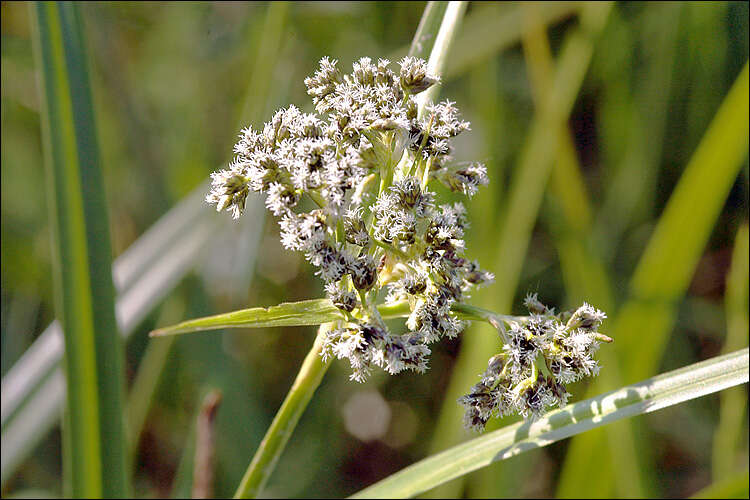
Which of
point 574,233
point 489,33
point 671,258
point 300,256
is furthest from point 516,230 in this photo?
point 300,256

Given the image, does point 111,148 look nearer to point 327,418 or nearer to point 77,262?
point 327,418

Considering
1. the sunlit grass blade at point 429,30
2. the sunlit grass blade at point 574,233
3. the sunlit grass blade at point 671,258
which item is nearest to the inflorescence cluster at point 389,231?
the sunlit grass blade at point 429,30

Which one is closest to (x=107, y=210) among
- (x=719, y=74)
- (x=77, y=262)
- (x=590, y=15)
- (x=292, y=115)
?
(x=77, y=262)

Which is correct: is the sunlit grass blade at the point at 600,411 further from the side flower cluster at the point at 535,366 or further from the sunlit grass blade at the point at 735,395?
the sunlit grass blade at the point at 735,395

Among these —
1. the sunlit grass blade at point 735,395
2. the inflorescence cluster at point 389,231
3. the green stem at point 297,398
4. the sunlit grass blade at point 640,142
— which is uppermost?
the sunlit grass blade at point 640,142

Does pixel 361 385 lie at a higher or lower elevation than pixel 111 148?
lower

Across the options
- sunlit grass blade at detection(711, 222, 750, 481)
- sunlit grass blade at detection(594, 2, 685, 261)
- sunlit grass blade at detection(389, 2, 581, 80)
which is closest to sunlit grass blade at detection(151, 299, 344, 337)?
sunlit grass blade at detection(389, 2, 581, 80)
